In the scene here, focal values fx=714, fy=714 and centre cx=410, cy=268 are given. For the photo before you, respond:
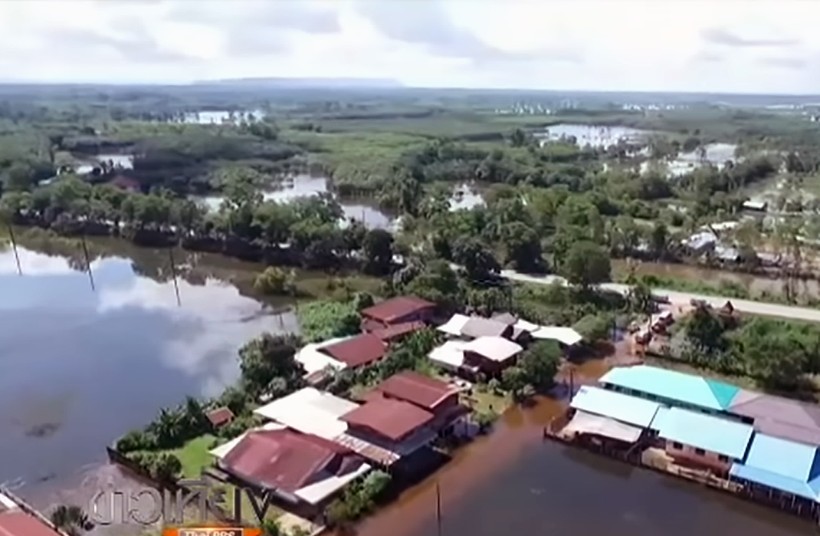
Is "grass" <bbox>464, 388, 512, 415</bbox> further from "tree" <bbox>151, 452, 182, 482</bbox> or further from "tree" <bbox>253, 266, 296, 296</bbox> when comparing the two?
"tree" <bbox>253, 266, 296, 296</bbox>

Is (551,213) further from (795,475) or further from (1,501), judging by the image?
(1,501)

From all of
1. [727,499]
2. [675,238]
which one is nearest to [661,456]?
[727,499]

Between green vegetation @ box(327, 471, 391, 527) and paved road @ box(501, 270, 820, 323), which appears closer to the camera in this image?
green vegetation @ box(327, 471, 391, 527)

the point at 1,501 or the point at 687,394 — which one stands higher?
the point at 687,394

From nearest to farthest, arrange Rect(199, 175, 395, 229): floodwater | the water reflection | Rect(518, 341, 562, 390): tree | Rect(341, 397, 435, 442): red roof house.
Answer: Rect(341, 397, 435, 442): red roof house, the water reflection, Rect(518, 341, 562, 390): tree, Rect(199, 175, 395, 229): floodwater

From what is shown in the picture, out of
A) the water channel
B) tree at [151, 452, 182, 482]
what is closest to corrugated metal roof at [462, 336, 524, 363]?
the water channel

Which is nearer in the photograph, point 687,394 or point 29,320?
point 687,394

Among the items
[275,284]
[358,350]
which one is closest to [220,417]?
[358,350]

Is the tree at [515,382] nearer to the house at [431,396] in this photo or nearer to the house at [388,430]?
the house at [431,396]

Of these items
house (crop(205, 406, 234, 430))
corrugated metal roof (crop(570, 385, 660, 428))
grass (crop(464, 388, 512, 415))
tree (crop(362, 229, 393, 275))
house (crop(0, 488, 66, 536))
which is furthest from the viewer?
tree (crop(362, 229, 393, 275))
